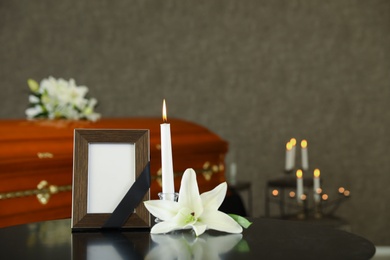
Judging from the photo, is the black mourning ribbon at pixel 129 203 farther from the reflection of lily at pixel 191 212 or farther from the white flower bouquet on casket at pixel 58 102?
the white flower bouquet on casket at pixel 58 102

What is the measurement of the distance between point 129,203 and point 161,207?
0.09m

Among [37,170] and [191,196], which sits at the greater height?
[37,170]

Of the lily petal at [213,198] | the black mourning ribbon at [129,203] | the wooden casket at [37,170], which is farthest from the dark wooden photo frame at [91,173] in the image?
the wooden casket at [37,170]

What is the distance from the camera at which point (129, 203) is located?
55.9 inches

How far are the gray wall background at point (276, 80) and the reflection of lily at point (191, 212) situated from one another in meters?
4.30

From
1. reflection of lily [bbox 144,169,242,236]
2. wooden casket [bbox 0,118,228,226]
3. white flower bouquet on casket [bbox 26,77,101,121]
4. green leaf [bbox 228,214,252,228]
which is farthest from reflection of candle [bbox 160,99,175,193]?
white flower bouquet on casket [bbox 26,77,101,121]

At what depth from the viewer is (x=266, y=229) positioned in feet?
4.84

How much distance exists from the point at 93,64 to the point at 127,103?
1.31ft

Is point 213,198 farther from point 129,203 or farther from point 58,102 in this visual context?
point 58,102

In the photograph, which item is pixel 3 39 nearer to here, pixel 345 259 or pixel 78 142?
pixel 78 142

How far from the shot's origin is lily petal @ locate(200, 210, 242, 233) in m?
1.38

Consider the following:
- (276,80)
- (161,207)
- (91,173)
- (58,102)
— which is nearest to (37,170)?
(58,102)

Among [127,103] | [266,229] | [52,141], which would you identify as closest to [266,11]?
[127,103]

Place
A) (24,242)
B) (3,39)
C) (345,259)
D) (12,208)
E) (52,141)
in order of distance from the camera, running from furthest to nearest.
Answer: (3,39) < (52,141) < (12,208) < (24,242) < (345,259)
